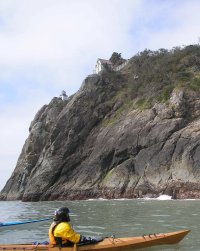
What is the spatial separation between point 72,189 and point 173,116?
1719 cm

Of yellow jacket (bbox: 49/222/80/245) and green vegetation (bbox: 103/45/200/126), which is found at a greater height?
green vegetation (bbox: 103/45/200/126)

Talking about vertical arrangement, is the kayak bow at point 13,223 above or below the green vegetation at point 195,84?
below

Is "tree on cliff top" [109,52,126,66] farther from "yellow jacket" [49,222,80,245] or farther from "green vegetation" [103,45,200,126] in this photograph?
"yellow jacket" [49,222,80,245]

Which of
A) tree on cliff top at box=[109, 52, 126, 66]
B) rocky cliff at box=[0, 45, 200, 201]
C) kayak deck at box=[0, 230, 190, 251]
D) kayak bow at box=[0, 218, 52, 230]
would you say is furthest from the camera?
tree on cliff top at box=[109, 52, 126, 66]

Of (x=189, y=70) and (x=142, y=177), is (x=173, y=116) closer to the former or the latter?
(x=142, y=177)

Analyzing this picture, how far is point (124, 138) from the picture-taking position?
60.0 m

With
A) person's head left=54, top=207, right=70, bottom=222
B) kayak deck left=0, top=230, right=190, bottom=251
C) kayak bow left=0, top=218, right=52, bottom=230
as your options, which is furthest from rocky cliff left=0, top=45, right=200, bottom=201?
person's head left=54, top=207, right=70, bottom=222

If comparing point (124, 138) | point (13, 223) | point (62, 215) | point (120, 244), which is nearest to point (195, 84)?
point (124, 138)

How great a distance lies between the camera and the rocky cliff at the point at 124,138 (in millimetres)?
51469

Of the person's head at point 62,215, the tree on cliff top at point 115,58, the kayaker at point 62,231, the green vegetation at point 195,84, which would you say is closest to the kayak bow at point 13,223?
the kayaker at point 62,231

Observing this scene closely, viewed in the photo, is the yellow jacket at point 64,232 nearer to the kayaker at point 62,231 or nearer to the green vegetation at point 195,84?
the kayaker at point 62,231

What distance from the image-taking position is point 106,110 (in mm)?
71375

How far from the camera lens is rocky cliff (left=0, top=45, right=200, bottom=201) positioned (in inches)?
2026

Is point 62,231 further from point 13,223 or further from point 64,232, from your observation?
point 13,223
